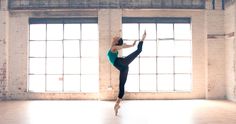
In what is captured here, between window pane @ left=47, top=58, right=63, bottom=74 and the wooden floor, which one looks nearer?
the wooden floor

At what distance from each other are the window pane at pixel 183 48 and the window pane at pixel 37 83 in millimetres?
4896

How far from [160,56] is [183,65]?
91cm

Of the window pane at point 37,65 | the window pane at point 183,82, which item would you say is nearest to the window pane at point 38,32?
the window pane at point 37,65

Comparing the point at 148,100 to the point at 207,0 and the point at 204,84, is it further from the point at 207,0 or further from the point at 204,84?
the point at 207,0

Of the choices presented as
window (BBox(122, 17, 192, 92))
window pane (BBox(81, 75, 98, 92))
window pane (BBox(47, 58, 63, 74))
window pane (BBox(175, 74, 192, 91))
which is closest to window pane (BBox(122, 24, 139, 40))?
window (BBox(122, 17, 192, 92))

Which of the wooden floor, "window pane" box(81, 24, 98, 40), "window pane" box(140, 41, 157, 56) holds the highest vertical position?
"window pane" box(81, 24, 98, 40)

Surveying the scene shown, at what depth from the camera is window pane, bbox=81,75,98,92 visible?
1062 centimetres

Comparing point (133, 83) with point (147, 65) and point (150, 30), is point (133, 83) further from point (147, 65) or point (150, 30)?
point (150, 30)

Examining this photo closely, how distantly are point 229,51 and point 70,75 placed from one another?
18.3ft

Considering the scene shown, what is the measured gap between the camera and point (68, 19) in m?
10.6

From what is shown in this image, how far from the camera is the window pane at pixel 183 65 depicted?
10.7 metres

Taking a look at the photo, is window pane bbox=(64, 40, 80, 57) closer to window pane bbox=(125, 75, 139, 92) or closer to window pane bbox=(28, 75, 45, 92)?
window pane bbox=(28, 75, 45, 92)

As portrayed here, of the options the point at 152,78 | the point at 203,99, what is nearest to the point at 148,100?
the point at 152,78

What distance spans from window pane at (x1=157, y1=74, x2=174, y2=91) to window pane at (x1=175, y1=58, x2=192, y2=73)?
377mm
